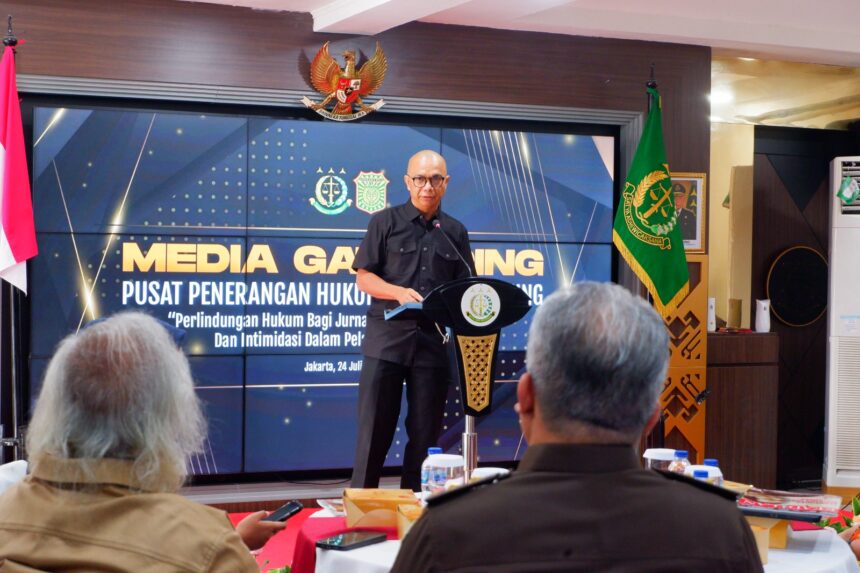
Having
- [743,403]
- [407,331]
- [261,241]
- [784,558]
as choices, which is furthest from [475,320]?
[743,403]

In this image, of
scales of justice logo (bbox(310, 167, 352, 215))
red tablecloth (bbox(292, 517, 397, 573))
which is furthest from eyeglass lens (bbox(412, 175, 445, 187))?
red tablecloth (bbox(292, 517, 397, 573))

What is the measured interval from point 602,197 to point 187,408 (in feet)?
15.1

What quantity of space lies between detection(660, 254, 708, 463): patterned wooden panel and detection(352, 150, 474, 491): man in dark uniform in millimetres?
1972

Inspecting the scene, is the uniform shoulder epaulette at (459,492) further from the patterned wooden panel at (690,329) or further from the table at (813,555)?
the patterned wooden panel at (690,329)

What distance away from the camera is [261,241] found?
528 centimetres

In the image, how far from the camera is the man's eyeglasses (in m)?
4.19

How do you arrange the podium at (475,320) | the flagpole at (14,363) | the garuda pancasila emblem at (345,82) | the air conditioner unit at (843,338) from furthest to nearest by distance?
the air conditioner unit at (843,338)
the garuda pancasila emblem at (345,82)
the flagpole at (14,363)
the podium at (475,320)

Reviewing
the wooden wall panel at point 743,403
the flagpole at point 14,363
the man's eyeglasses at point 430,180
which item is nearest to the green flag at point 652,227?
the wooden wall panel at point 743,403

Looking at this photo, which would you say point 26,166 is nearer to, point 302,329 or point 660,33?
point 302,329

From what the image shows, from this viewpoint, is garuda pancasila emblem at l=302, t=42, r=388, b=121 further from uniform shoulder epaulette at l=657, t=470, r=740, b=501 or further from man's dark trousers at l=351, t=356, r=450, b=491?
uniform shoulder epaulette at l=657, t=470, r=740, b=501

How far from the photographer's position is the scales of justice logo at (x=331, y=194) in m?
5.37

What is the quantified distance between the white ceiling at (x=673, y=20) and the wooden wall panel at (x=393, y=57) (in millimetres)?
82

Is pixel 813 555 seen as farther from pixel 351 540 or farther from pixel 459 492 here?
pixel 459 492

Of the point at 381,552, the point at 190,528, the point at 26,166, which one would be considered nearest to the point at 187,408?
the point at 190,528
